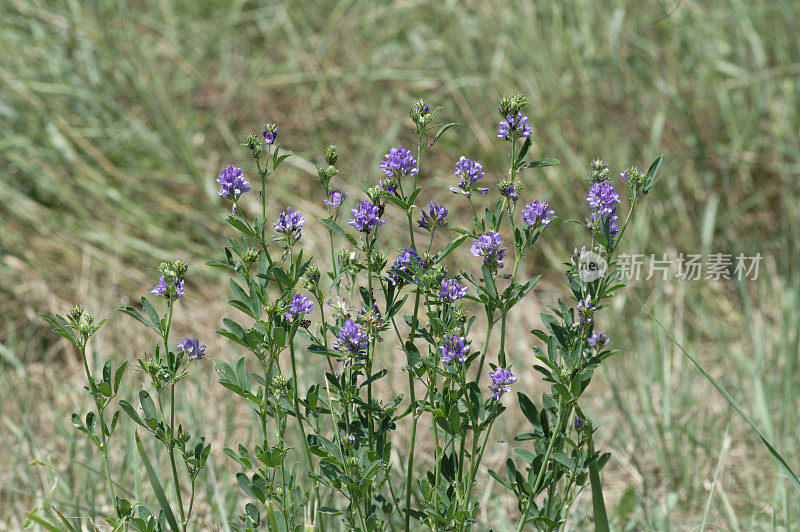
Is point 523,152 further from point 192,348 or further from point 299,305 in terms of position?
point 192,348

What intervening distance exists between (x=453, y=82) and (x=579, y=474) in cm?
248

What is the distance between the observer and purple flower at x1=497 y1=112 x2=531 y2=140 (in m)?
1.29

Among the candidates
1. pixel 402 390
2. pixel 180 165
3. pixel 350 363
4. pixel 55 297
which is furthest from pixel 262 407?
pixel 180 165

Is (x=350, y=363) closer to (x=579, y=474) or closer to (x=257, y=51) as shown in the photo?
(x=579, y=474)

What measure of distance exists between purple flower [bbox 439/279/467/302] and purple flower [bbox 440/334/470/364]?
59 millimetres

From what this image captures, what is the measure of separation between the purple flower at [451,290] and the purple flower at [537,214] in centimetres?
15

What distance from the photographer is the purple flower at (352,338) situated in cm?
124

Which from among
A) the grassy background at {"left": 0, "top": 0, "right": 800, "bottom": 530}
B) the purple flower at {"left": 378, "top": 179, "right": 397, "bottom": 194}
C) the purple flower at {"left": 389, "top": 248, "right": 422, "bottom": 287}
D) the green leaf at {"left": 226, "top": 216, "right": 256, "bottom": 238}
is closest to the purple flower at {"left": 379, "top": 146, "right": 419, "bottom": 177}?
the purple flower at {"left": 378, "top": 179, "right": 397, "bottom": 194}

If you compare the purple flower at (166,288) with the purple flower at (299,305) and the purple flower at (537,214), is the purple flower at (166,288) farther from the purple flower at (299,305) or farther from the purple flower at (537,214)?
the purple flower at (537,214)

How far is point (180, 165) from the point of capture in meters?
3.78

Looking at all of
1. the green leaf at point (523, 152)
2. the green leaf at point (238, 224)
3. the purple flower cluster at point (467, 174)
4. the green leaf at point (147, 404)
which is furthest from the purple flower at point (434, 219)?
the green leaf at point (147, 404)

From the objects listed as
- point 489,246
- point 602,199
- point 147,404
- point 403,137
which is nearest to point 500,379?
point 489,246

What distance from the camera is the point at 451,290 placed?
1.26 metres

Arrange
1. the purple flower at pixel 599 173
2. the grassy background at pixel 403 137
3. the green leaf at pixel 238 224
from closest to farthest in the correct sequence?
the green leaf at pixel 238 224, the purple flower at pixel 599 173, the grassy background at pixel 403 137
